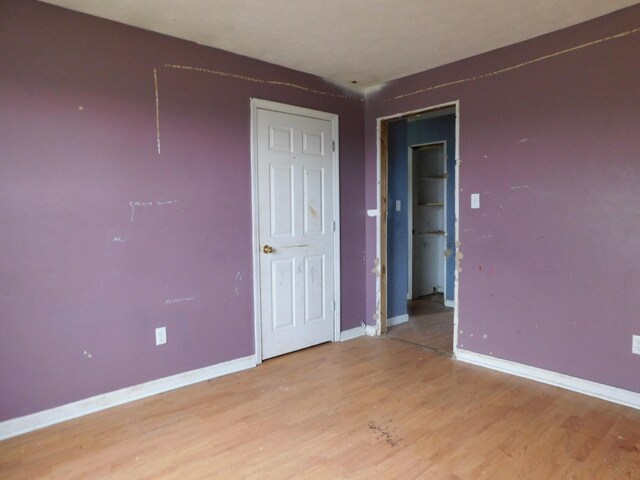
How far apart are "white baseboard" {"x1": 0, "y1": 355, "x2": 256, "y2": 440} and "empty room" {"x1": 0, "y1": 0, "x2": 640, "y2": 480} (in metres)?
0.02

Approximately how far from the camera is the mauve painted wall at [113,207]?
225 cm

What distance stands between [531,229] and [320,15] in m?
2.02

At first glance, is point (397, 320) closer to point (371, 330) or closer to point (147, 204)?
point (371, 330)

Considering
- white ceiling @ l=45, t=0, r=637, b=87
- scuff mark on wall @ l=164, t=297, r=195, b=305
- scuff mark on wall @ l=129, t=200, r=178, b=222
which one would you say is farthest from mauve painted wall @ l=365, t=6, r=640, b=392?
scuff mark on wall @ l=129, t=200, r=178, b=222

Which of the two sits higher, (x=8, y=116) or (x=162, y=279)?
(x=8, y=116)

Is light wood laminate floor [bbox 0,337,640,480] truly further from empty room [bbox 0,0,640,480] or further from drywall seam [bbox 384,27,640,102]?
drywall seam [bbox 384,27,640,102]

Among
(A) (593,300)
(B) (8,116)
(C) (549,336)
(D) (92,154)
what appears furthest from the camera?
(C) (549,336)

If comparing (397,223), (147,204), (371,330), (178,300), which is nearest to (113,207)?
(147,204)

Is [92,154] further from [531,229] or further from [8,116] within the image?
[531,229]

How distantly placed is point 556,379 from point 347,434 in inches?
62.4

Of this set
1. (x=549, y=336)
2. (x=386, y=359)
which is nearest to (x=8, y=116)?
(x=386, y=359)

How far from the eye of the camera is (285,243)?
3418 millimetres

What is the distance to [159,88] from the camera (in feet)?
8.85

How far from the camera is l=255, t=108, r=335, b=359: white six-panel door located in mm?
3283
